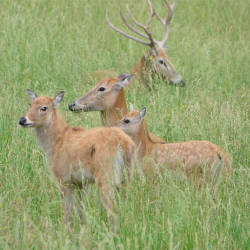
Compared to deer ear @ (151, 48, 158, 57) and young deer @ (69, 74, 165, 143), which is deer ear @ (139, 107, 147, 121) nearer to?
young deer @ (69, 74, 165, 143)

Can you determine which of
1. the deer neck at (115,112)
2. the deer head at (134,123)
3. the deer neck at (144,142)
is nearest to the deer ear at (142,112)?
the deer head at (134,123)

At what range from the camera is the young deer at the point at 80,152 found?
4578 millimetres

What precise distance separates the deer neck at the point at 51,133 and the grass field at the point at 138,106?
13cm

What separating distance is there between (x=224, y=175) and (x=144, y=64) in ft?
14.2

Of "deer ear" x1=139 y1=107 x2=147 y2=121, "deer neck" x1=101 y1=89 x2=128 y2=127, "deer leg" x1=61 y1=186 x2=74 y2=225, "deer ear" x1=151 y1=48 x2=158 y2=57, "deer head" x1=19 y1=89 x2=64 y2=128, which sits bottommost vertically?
"deer leg" x1=61 y1=186 x2=74 y2=225

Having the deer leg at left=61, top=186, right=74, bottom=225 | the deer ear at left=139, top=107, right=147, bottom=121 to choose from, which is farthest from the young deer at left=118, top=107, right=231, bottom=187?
the deer leg at left=61, top=186, right=74, bottom=225

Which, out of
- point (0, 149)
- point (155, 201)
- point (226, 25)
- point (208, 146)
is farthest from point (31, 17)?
point (155, 201)

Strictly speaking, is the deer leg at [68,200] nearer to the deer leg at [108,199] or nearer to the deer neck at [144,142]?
the deer leg at [108,199]

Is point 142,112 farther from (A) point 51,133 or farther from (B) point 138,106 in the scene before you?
(B) point 138,106

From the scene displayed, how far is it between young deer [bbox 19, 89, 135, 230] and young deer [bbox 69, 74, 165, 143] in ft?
3.99

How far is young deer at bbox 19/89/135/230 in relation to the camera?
4.58 meters

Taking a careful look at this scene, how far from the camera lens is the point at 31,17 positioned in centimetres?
1060

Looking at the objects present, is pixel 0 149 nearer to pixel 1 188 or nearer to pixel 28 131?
pixel 28 131

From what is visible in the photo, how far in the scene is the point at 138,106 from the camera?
763 centimetres
